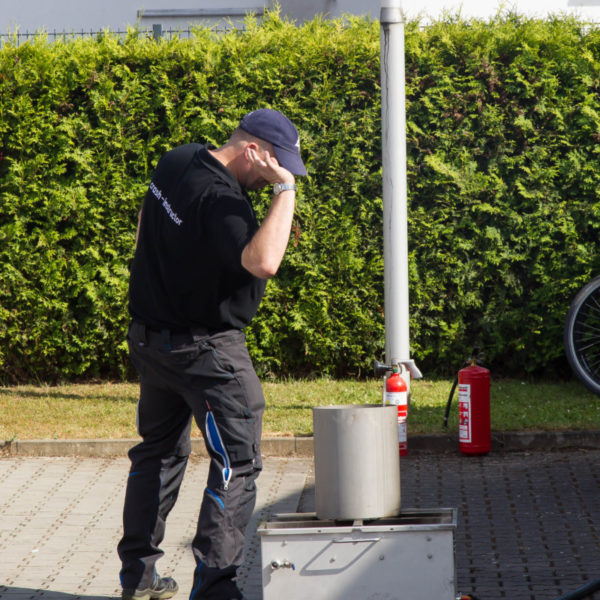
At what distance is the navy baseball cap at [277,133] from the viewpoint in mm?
3793

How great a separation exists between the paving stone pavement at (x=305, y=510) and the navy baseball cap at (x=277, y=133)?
1.42 metres

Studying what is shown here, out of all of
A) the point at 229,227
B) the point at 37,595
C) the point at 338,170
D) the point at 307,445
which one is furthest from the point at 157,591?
the point at 338,170

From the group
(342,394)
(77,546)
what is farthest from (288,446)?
(77,546)

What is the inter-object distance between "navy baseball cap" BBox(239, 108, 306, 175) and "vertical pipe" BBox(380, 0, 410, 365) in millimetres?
3804

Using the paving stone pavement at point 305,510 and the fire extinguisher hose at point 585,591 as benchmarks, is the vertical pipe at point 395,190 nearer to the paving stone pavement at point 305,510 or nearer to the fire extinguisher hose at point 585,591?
the paving stone pavement at point 305,510

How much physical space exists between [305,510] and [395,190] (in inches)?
115

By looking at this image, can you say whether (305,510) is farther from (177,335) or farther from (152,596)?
(177,335)

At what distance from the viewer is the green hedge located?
8977 millimetres

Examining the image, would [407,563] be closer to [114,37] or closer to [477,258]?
[477,258]

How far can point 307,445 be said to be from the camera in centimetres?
696

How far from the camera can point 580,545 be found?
491cm

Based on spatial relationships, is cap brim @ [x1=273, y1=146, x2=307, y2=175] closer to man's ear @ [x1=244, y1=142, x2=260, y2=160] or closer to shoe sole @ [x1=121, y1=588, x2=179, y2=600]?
man's ear @ [x1=244, y1=142, x2=260, y2=160]

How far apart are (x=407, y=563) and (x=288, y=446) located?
132 inches

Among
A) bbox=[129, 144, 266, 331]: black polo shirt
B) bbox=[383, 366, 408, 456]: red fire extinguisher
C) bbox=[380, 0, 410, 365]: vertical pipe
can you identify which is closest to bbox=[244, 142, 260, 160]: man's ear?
bbox=[129, 144, 266, 331]: black polo shirt
